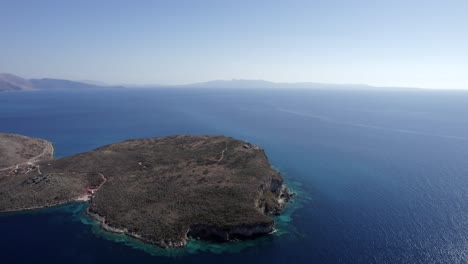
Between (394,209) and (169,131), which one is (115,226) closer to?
(394,209)

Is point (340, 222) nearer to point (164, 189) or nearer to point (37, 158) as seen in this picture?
point (164, 189)

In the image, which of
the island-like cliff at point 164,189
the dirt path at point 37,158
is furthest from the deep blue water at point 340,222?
the dirt path at point 37,158

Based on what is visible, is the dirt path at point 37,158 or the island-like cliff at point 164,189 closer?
the island-like cliff at point 164,189

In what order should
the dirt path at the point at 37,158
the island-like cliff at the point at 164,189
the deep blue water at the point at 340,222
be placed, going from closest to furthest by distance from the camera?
the deep blue water at the point at 340,222, the island-like cliff at the point at 164,189, the dirt path at the point at 37,158

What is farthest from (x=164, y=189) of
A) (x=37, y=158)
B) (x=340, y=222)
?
(x=37, y=158)

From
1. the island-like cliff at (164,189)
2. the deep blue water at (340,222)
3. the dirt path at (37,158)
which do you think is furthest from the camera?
the dirt path at (37,158)

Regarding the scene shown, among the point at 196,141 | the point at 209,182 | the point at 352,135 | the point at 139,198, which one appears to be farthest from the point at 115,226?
the point at 352,135

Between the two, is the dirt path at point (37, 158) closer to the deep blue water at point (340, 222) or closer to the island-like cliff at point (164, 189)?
the island-like cliff at point (164, 189)

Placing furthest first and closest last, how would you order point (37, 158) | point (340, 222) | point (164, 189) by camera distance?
point (37, 158), point (164, 189), point (340, 222)
